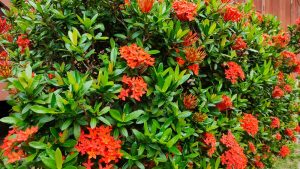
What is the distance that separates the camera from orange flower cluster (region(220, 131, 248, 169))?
2684 millimetres

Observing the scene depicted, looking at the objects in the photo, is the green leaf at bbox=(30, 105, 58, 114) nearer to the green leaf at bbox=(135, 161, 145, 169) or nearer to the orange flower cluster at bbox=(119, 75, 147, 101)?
the orange flower cluster at bbox=(119, 75, 147, 101)

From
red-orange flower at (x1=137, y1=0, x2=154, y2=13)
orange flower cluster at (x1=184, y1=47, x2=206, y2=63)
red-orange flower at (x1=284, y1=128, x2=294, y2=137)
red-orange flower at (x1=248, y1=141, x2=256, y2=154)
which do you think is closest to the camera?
red-orange flower at (x1=137, y1=0, x2=154, y2=13)

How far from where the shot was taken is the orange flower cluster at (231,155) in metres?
2.68

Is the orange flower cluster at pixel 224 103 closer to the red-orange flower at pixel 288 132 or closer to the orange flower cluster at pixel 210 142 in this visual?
the orange flower cluster at pixel 210 142

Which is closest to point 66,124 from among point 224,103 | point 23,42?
point 23,42

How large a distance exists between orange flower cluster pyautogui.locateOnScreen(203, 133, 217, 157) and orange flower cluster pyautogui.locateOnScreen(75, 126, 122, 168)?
84 centimetres

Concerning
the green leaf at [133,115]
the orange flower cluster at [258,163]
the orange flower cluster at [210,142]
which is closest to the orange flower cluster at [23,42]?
the green leaf at [133,115]

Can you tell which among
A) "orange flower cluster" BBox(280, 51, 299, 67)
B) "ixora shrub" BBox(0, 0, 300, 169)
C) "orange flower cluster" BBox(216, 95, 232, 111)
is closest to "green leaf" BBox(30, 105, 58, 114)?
"ixora shrub" BBox(0, 0, 300, 169)

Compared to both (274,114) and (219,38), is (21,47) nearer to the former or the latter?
(219,38)

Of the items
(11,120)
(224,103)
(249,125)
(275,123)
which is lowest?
(275,123)

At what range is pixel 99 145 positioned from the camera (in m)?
1.92

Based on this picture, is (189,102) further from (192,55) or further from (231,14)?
(231,14)

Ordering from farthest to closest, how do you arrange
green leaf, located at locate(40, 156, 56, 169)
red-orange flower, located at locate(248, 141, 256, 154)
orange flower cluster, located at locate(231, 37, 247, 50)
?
red-orange flower, located at locate(248, 141, 256, 154) < orange flower cluster, located at locate(231, 37, 247, 50) < green leaf, located at locate(40, 156, 56, 169)

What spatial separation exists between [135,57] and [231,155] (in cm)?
115
